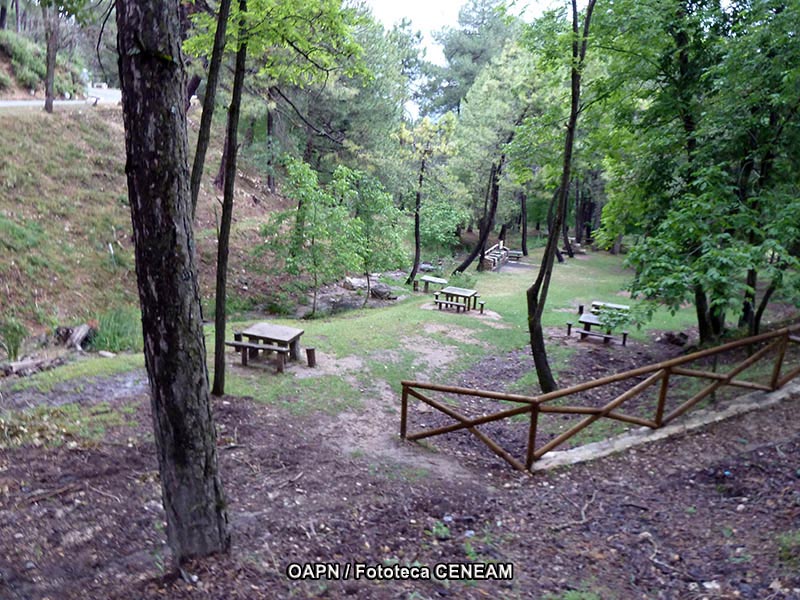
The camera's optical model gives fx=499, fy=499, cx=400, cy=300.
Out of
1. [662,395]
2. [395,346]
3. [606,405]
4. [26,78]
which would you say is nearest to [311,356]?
[395,346]

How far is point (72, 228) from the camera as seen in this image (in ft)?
51.7

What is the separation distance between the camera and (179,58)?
3.21m

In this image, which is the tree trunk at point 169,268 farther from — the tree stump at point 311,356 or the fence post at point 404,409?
the tree stump at point 311,356

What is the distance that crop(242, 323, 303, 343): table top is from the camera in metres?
9.78

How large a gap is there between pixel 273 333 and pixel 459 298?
29.9 ft

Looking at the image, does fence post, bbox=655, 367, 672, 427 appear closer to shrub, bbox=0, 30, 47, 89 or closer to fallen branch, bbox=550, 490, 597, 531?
fallen branch, bbox=550, 490, 597, 531

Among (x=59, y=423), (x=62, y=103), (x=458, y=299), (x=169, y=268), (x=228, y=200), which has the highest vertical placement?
(x=62, y=103)

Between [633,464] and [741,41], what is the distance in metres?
6.33

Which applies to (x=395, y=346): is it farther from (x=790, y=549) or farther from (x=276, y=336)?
(x=790, y=549)

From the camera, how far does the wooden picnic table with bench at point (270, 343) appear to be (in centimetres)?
957

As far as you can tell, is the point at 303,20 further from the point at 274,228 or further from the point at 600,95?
the point at 274,228

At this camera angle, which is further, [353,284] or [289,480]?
[353,284]

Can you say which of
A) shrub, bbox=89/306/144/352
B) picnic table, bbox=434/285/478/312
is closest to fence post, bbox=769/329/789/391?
picnic table, bbox=434/285/478/312

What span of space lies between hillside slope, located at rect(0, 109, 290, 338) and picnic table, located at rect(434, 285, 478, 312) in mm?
6463
